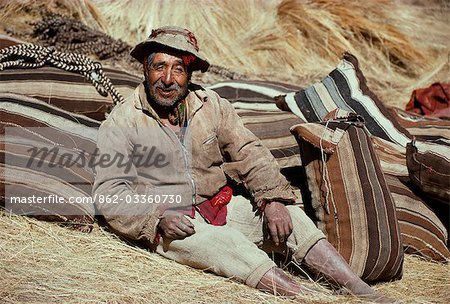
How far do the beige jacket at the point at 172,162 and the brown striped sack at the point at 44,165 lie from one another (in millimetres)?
207

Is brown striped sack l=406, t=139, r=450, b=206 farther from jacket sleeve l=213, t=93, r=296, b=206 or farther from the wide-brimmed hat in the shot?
the wide-brimmed hat

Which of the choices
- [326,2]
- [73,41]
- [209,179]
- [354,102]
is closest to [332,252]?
[209,179]

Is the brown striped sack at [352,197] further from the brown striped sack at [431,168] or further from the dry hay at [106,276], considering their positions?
the brown striped sack at [431,168]

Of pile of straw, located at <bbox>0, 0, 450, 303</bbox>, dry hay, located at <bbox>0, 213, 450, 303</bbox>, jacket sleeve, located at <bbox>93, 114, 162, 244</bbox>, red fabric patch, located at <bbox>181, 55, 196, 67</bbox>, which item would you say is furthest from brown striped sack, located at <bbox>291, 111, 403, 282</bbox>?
pile of straw, located at <bbox>0, 0, 450, 303</bbox>

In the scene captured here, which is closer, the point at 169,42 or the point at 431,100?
the point at 169,42

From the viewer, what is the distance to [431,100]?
610 centimetres

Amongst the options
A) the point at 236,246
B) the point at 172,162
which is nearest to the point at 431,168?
the point at 236,246

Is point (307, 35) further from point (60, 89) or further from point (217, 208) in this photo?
A: point (217, 208)

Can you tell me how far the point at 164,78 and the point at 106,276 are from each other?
1.00 metres

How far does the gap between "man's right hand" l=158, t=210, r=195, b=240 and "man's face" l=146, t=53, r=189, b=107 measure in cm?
59

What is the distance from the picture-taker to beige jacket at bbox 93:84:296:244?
11.3 feet

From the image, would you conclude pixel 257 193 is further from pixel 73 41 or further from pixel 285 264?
pixel 73 41

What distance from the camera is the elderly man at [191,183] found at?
3.36m

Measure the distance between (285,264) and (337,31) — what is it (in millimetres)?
4527
